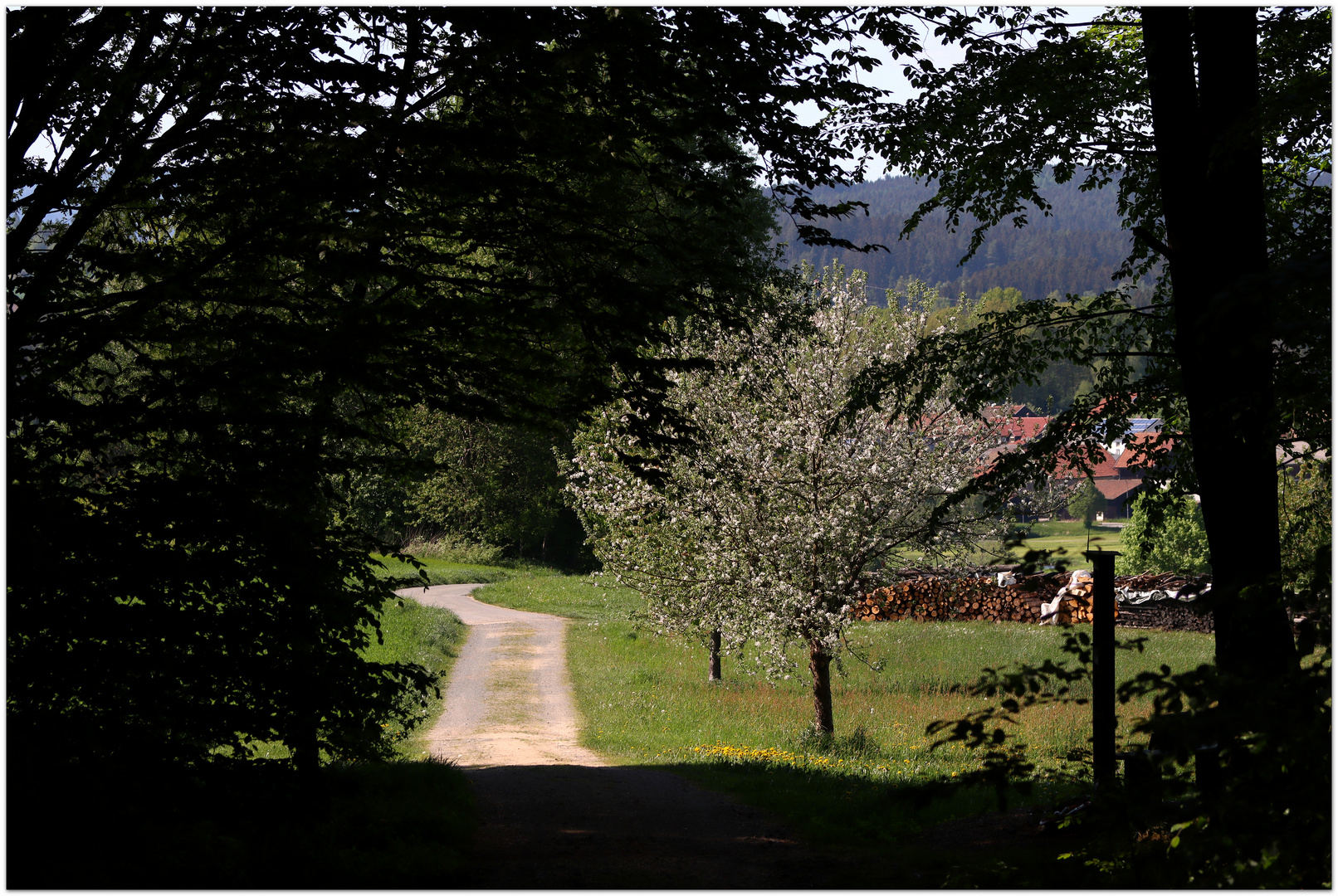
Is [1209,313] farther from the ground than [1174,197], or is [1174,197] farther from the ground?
[1174,197]

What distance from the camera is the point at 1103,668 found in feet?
21.3

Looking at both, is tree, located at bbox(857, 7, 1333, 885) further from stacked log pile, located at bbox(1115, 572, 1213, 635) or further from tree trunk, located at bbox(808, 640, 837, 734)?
stacked log pile, located at bbox(1115, 572, 1213, 635)

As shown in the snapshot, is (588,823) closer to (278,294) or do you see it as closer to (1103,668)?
(1103,668)

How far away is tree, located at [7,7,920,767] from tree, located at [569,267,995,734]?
564cm

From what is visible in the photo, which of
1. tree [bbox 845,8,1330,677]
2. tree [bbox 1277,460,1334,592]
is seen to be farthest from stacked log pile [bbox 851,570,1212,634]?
tree [bbox 845,8,1330,677]

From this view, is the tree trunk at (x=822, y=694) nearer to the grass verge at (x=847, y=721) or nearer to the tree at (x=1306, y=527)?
the grass verge at (x=847, y=721)

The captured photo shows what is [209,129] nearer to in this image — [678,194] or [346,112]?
[346,112]

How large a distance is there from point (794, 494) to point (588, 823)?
7077 millimetres

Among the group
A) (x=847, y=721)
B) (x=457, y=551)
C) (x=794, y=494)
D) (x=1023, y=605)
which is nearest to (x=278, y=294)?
(x=794, y=494)

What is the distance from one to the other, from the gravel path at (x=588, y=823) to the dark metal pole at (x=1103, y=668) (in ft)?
6.84

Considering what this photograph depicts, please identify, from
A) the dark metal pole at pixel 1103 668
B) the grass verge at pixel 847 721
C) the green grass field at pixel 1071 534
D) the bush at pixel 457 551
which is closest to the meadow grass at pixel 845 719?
the grass verge at pixel 847 721

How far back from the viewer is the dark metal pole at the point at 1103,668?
21.2 ft

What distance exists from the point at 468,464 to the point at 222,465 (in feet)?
123

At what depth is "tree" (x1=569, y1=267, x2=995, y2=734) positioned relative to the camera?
44.2 feet
